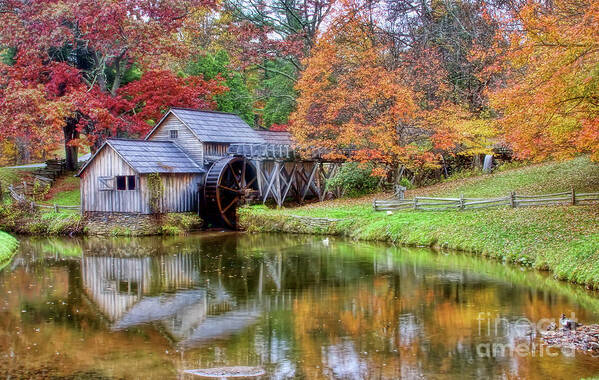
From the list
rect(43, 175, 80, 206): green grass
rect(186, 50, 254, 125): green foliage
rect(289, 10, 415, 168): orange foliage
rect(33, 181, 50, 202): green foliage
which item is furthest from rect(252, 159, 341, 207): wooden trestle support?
rect(33, 181, 50, 202): green foliage

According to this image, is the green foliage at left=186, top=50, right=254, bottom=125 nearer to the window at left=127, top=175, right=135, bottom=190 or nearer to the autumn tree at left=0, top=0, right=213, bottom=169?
the autumn tree at left=0, top=0, right=213, bottom=169

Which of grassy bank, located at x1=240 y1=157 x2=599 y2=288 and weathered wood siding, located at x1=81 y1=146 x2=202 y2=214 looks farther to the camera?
weathered wood siding, located at x1=81 y1=146 x2=202 y2=214

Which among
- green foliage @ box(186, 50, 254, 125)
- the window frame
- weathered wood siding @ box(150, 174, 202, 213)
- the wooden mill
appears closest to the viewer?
the window frame

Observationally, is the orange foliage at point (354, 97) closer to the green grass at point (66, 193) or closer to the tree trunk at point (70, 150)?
the green grass at point (66, 193)

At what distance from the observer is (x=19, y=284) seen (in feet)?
58.0

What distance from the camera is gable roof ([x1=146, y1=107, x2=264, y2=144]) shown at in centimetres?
3300

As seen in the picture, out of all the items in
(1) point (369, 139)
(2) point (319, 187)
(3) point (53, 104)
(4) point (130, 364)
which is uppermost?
(3) point (53, 104)

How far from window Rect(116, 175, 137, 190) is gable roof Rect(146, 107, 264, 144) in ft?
14.2

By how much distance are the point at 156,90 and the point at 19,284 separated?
70.2 feet

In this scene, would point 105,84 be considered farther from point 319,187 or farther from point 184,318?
point 184,318

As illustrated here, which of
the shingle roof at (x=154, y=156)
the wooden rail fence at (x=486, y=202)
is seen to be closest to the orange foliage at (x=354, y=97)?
the wooden rail fence at (x=486, y=202)

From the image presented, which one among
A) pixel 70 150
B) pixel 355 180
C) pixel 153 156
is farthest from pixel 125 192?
pixel 70 150

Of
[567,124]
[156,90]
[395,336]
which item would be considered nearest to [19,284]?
[395,336]

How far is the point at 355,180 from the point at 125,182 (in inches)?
495
